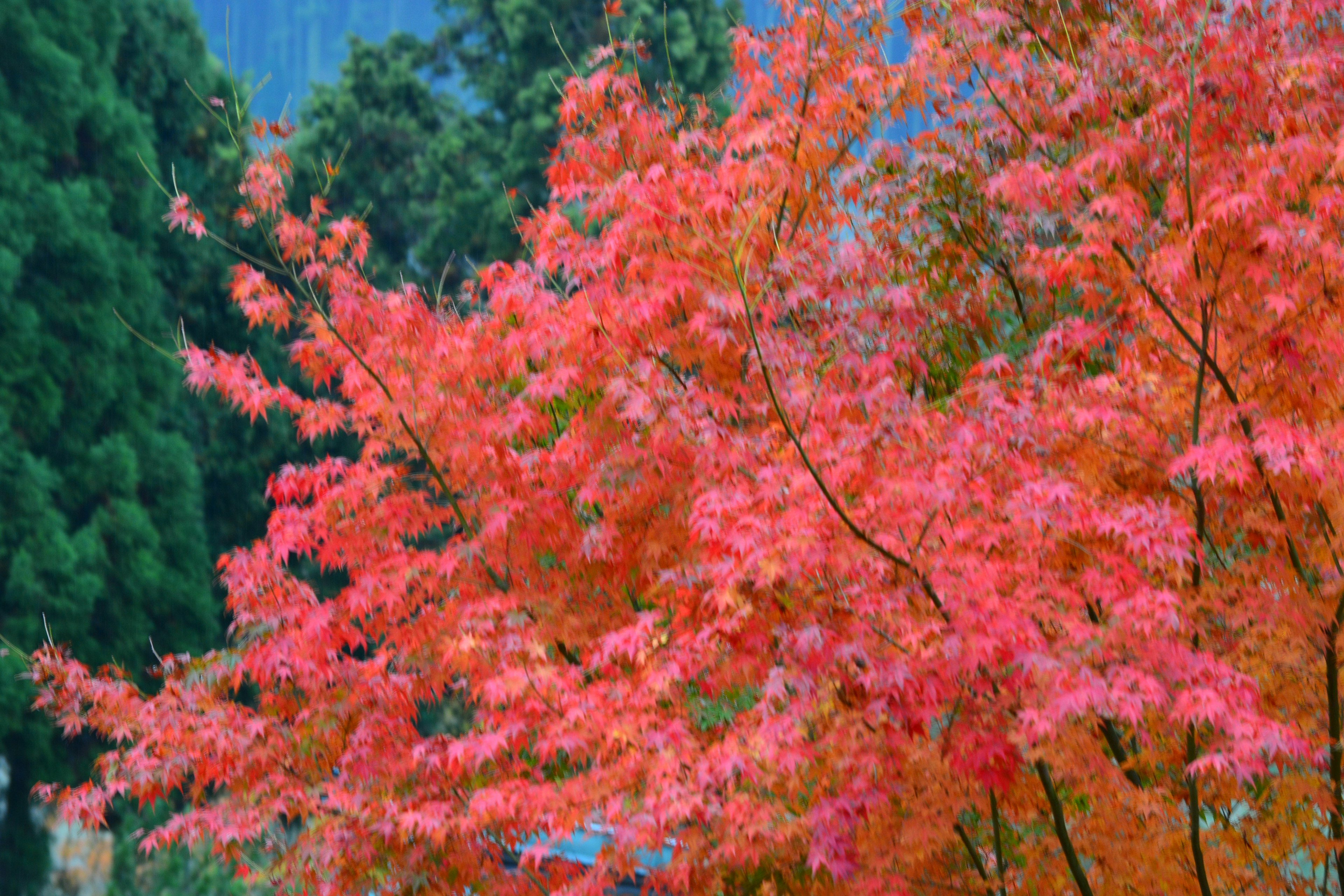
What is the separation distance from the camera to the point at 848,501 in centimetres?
397

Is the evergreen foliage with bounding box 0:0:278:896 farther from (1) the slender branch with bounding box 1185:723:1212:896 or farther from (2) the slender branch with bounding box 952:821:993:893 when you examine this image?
(1) the slender branch with bounding box 1185:723:1212:896

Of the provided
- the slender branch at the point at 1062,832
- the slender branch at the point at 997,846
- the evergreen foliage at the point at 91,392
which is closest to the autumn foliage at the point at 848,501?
the slender branch at the point at 997,846

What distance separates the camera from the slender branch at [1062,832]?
3.87m

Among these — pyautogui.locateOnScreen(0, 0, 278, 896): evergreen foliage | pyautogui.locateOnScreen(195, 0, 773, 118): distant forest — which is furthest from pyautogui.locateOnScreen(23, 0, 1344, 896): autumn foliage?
pyautogui.locateOnScreen(195, 0, 773, 118): distant forest

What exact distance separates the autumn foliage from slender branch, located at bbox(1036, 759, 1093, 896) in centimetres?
14

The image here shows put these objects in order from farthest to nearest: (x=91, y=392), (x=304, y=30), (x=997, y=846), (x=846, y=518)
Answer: (x=304, y=30) < (x=91, y=392) < (x=997, y=846) < (x=846, y=518)

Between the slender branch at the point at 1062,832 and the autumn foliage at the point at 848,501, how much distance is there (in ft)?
0.45

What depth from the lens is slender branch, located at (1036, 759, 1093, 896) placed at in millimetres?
3871

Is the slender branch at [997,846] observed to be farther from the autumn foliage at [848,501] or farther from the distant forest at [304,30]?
the distant forest at [304,30]

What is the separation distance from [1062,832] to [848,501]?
1428mm

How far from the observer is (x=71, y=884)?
12.8 m

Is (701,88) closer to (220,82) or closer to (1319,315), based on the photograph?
(220,82)

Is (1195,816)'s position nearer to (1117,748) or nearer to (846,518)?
(1117,748)

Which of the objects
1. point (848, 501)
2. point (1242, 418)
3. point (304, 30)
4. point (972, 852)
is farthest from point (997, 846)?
point (304, 30)
